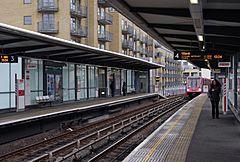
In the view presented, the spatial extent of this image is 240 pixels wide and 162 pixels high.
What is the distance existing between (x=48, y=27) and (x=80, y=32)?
519cm

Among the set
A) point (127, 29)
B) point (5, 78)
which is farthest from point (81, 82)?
point (127, 29)

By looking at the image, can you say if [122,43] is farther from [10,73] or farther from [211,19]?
[211,19]

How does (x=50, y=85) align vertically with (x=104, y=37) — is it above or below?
below

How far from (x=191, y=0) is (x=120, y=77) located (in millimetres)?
30347

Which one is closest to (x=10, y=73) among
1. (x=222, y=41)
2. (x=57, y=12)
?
(x=222, y=41)

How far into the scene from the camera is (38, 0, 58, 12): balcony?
5238cm

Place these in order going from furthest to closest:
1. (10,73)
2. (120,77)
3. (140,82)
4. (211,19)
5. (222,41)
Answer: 1. (140,82)
2. (120,77)
3. (10,73)
4. (222,41)
5. (211,19)

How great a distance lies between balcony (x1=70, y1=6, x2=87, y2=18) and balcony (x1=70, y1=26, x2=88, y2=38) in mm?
1844

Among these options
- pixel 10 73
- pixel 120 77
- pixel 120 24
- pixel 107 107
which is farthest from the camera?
pixel 120 24

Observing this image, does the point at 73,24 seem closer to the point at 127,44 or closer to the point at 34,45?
the point at 127,44

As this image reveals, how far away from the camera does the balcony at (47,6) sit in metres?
52.4

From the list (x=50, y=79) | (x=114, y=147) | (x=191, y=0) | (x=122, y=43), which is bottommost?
(x=114, y=147)

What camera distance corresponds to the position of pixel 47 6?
5250cm

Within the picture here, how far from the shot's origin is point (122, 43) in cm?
7562
